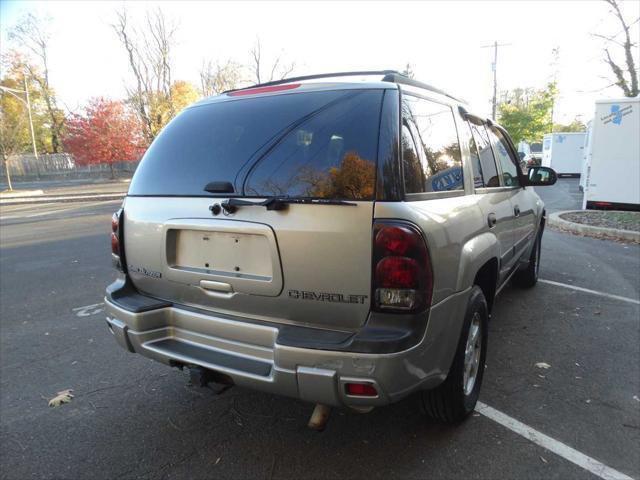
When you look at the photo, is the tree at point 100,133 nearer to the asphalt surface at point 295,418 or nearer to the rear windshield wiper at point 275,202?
the asphalt surface at point 295,418

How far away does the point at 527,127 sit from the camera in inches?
1671

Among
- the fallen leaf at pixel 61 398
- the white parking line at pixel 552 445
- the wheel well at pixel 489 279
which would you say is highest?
the wheel well at pixel 489 279

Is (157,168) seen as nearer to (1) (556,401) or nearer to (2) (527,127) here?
(1) (556,401)

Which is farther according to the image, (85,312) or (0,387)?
(85,312)

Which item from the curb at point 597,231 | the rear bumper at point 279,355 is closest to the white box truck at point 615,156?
the curb at point 597,231

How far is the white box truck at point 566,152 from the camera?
25706 millimetres

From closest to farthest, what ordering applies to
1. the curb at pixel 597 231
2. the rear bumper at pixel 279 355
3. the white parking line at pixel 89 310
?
the rear bumper at pixel 279 355 → the white parking line at pixel 89 310 → the curb at pixel 597 231

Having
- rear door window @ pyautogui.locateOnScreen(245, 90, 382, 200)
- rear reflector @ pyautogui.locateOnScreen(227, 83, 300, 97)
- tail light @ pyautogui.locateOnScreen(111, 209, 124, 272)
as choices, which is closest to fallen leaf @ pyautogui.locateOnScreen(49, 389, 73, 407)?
tail light @ pyautogui.locateOnScreen(111, 209, 124, 272)

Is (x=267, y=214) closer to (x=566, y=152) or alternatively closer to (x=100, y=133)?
(x=566, y=152)

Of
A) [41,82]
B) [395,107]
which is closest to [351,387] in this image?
[395,107]

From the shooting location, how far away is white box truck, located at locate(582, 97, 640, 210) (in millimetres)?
11031

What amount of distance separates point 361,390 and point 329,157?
1.08m

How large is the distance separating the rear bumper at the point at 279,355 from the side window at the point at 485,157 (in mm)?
1324

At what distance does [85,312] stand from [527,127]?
45.0m
